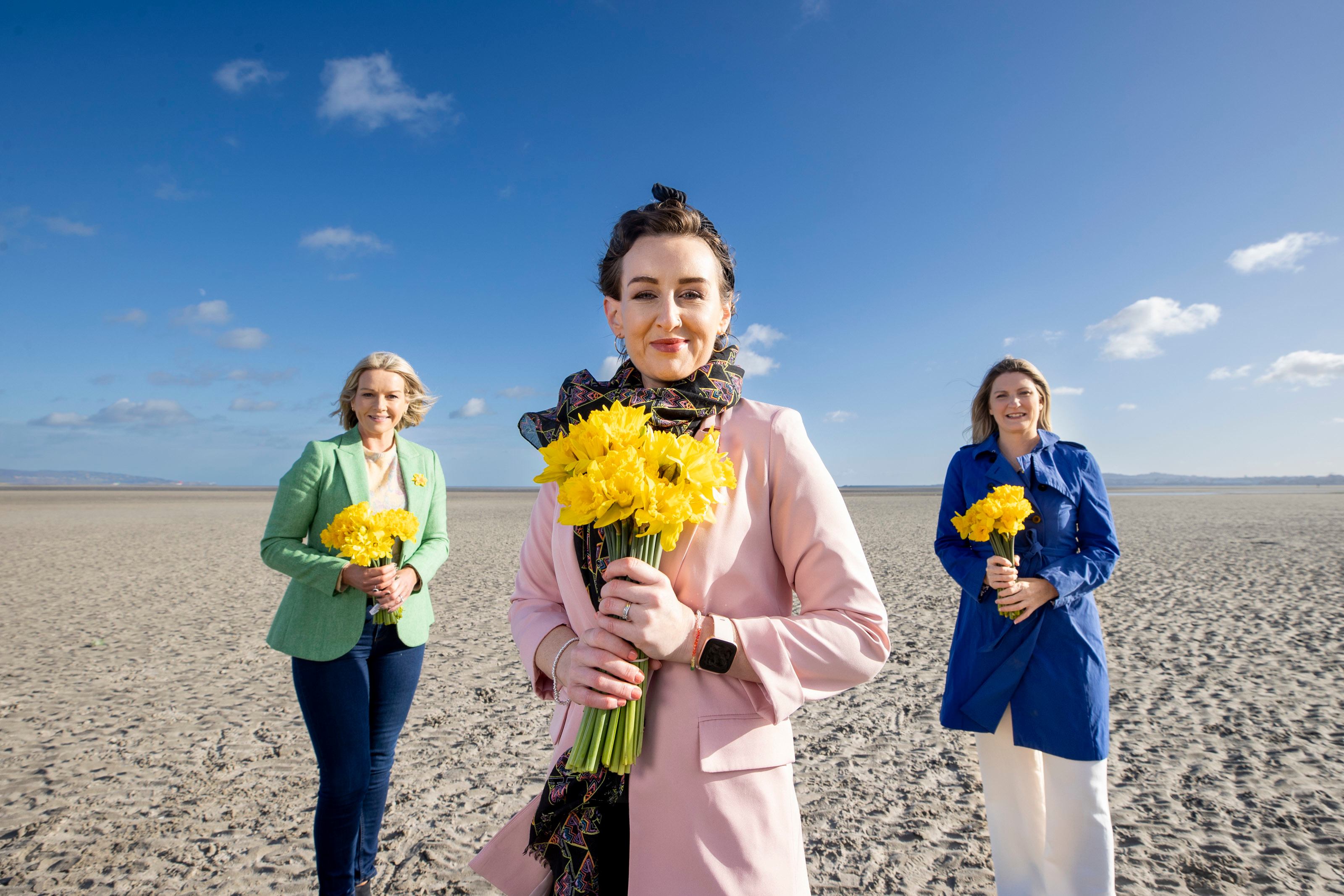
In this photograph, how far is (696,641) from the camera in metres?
1.46

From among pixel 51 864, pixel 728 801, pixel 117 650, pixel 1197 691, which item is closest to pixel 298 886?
pixel 51 864

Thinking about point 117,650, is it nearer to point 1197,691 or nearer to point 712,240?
point 712,240

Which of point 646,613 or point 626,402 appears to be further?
point 626,402

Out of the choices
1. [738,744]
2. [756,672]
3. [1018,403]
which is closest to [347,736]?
[738,744]

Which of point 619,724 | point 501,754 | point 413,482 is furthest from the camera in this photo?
point 501,754

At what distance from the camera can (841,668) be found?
1492 mm

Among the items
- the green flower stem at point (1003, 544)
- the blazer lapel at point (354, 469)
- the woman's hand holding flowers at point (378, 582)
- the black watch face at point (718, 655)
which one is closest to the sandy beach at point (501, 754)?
the woman's hand holding flowers at point (378, 582)

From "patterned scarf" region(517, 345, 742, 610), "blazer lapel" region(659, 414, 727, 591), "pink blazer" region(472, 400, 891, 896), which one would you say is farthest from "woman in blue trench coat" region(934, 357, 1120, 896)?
"blazer lapel" region(659, 414, 727, 591)

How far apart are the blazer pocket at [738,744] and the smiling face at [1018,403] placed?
3181 mm

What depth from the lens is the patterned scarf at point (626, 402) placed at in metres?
1.70

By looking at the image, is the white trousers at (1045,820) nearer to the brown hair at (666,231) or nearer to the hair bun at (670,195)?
the brown hair at (666,231)

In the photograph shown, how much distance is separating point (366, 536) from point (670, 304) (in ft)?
8.33

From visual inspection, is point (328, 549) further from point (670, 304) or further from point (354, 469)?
point (670, 304)

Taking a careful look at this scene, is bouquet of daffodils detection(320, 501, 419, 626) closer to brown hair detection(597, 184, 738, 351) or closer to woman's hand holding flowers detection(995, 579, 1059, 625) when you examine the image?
brown hair detection(597, 184, 738, 351)
